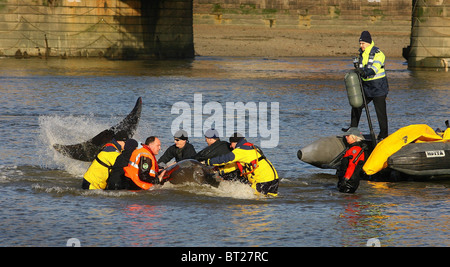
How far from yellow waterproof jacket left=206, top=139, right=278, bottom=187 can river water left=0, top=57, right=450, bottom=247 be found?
320 mm

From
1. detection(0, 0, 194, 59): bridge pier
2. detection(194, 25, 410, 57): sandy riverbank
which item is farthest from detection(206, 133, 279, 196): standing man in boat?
detection(194, 25, 410, 57): sandy riverbank

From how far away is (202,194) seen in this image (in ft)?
43.1

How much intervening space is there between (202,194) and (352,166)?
252 centimetres

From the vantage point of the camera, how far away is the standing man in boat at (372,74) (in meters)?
14.5

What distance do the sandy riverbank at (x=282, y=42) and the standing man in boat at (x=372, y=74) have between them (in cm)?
4516

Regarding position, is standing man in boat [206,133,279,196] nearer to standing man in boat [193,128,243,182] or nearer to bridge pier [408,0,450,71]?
standing man in boat [193,128,243,182]

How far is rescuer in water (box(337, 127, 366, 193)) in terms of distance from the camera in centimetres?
1302

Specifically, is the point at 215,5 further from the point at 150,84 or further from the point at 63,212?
the point at 63,212

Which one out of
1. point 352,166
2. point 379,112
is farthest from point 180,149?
point 379,112

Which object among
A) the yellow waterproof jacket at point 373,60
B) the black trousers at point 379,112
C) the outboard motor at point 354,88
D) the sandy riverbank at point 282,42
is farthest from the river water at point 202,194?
the sandy riverbank at point 282,42

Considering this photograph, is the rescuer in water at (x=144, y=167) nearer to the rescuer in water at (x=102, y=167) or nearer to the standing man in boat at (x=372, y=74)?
the rescuer in water at (x=102, y=167)

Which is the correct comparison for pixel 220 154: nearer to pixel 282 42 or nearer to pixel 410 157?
pixel 410 157

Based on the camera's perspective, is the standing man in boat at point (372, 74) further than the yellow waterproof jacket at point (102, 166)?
Yes

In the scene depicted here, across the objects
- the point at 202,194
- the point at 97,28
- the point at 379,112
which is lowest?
the point at 202,194
